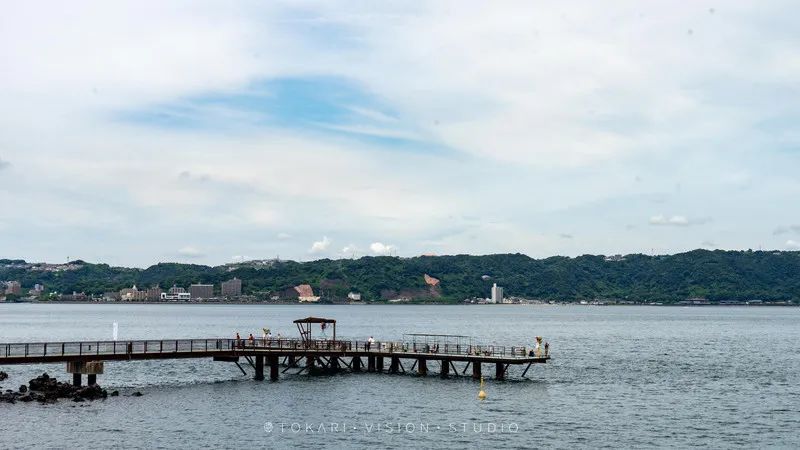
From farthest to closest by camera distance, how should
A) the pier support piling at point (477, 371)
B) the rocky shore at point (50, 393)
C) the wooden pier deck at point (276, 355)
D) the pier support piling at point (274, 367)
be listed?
the pier support piling at point (274, 367), the pier support piling at point (477, 371), the wooden pier deck at point (276, 355), the rocky shore at point (50, 393)

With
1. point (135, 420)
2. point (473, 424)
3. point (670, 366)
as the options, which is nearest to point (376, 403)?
point (473, 424)

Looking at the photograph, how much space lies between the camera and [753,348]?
136750 millimetres

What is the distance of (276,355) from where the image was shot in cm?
8062

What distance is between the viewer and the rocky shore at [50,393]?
64.7 meters

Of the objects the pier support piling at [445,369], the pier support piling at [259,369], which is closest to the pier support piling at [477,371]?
the pier support piling at [445,369]

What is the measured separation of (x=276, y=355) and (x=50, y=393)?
2130cm

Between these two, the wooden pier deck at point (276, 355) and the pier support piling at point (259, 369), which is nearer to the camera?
the wooden pier deck at point (276, 355)

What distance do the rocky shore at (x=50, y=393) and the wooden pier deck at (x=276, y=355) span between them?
217cm

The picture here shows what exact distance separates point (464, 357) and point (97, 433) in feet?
120

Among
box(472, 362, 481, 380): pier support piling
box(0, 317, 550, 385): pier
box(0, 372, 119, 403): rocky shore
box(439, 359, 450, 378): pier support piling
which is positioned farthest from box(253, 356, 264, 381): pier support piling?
box(472, 362, 481, 380): pier support piling

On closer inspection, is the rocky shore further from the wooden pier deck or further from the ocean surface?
the wooden pier deck

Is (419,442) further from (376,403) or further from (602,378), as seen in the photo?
(602,378)

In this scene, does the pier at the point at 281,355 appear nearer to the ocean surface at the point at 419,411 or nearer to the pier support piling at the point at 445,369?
the pier support piling at the point at 445,369

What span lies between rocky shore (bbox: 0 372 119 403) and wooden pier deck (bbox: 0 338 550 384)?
7.11 ft
